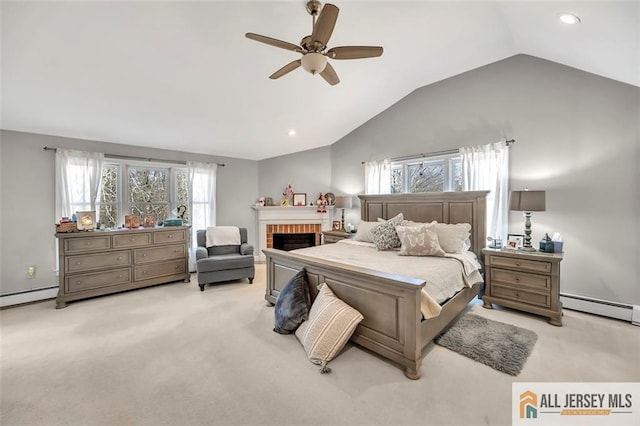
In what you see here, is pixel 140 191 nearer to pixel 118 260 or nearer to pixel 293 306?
pixel 118 260

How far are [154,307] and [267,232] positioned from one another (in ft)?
8.90

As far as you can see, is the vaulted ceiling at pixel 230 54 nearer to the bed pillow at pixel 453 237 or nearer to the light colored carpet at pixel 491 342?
the bed pillow at pixel 453 237

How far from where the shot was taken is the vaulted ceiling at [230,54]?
2.21 m

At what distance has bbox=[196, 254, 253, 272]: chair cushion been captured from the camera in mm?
3955

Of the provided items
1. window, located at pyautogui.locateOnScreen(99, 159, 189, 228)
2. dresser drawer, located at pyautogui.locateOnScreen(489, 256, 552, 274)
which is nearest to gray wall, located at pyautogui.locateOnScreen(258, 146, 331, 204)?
window, located at pyautogui.locateOnScreen(99, 159, 189, 228)

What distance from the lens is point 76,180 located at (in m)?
3.92

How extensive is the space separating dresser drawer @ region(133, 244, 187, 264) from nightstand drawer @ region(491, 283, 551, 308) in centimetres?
462

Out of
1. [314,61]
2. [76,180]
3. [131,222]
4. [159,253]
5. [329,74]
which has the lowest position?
[159,253]

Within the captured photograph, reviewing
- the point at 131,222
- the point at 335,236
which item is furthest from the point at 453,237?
the point at 131,222

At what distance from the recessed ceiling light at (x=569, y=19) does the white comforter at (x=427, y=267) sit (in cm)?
232

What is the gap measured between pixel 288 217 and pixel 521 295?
411 cm

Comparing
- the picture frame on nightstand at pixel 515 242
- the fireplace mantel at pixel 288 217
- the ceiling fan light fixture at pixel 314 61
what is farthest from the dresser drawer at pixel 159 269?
the picture frame on nightstand at pixel 515 242

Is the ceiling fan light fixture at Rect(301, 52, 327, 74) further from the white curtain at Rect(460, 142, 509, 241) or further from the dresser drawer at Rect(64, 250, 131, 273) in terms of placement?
the dresser drawer at Rect(64, 250, 131, 273)

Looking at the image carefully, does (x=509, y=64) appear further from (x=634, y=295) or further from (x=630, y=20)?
(x=634, y=295)
